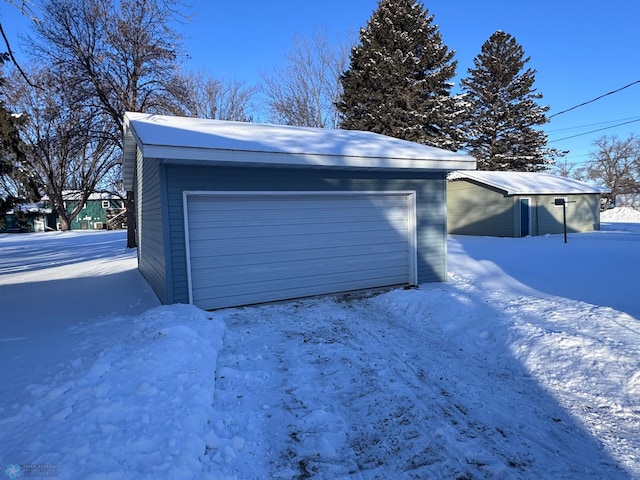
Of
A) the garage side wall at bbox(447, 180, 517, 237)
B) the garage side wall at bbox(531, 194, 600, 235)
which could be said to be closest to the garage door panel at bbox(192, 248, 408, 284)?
the garage side wall at bbox(447, 180, 517, 237)

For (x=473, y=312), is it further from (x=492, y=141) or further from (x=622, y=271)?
(x=492, y=141)

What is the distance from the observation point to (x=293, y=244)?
6.80 metres

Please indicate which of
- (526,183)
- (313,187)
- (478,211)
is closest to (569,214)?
(526,183)

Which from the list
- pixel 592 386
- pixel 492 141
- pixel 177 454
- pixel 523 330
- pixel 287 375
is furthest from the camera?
pixel 492 141

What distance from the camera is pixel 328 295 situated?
23.2 feet

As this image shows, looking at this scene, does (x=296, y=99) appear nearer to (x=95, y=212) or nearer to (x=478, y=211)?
(x=478, y=211)

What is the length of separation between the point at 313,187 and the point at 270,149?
118 cm

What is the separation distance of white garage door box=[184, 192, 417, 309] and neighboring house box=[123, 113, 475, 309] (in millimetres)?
17

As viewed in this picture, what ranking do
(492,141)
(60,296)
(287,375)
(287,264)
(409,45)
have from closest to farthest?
(287,375)
(287,264)
(60,296)
(409,45)
(492,141)

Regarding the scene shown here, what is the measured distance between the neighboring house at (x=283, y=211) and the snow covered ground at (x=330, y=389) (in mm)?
685

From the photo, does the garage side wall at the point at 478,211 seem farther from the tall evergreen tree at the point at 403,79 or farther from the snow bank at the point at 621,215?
the snow bank at the point at 621,215

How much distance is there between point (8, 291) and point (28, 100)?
22.8 meters

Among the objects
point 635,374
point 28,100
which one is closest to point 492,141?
point 635,374

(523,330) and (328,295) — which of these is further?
(328,295)
